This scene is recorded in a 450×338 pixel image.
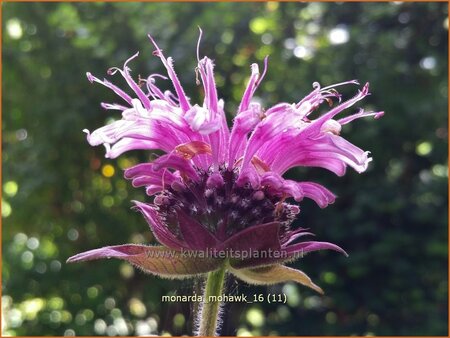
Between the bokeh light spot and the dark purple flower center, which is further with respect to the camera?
the bokeh light spot

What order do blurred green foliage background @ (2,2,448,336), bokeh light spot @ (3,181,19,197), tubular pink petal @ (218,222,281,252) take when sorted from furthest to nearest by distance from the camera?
bokeh light spot @ (3,181,19,197), blurred green foliage background @ (2,2,448,336), tubular pink petal @ (218,222,281,252)

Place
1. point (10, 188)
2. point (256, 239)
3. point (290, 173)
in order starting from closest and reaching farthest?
point (256, 239)
point (290, 173)
point (10, 188)

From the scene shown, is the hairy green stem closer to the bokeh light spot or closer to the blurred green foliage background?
the blurred green foliage background

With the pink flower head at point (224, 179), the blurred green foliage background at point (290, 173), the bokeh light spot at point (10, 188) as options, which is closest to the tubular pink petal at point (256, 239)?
the pink flower head at point (224, 179)

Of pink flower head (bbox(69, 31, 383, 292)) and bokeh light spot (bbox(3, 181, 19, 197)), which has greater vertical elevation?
bokeh light spot (bbox(3, 181, 19, 197))

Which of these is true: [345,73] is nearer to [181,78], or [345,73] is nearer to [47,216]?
[181,78]

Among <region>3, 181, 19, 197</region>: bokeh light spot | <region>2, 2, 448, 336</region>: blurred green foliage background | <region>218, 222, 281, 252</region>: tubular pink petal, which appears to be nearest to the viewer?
<region>218, 222, 281, 252</region>: tubular pink petal

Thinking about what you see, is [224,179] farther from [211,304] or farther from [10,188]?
[10,188]

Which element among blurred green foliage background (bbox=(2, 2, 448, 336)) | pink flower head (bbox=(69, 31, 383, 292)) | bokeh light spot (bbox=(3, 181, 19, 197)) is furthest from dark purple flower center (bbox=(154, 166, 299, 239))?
bokeh light spot (bbox=(3, 181, 19, 197))

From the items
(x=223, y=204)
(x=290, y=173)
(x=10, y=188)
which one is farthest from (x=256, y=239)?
(x=10, y=188)
